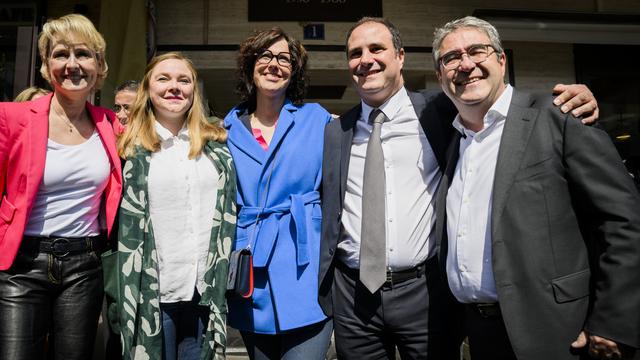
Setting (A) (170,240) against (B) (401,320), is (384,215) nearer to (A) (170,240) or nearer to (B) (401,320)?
(B) (401,320)

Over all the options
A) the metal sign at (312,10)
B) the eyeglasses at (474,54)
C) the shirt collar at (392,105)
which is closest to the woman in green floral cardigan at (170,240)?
the shirt collar at (392,105)

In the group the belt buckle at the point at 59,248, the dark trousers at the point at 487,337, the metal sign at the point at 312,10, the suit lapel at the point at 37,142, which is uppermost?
the metal sign at the point at 312,10

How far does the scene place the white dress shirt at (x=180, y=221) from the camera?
2113mm

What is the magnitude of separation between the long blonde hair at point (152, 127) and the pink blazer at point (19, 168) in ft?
0.85

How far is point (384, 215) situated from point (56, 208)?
156 centimetres

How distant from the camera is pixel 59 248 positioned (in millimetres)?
2033

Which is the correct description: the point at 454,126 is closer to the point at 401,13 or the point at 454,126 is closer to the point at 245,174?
the point at 245,174

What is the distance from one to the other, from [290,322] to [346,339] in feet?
0.96

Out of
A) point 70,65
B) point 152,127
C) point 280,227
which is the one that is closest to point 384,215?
point 280,227

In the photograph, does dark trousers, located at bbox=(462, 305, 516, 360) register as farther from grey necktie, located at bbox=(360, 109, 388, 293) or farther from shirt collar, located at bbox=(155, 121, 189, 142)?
shirt collar, located at bbox=(155, 121, 189, 142)

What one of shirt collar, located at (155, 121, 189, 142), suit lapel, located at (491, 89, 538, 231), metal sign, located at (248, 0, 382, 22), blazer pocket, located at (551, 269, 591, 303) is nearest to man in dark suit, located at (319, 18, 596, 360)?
suit lapel, located at (491, 89, 538, 231)

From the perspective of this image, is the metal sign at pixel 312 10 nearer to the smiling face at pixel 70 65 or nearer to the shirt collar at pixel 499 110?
the smiling face at pixel 70 65

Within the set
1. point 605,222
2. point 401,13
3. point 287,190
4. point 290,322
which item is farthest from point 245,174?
point 401,13

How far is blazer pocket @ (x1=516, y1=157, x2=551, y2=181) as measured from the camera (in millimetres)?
1634
